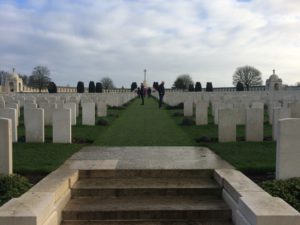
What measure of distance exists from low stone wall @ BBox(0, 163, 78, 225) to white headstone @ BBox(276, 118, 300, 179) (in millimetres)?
2956

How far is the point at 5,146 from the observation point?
5969 millimetres

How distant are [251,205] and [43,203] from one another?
7.31 ft

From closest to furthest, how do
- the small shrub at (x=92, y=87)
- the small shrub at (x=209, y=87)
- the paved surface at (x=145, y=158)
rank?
1. the paved surface at (x=145, y=158)
2. the small shrub at (x=92, y=87)
3. the small shrub at (x=209, y=87)

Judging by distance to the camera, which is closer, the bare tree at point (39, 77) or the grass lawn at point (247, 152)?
the grass lawn at point (247, 152)

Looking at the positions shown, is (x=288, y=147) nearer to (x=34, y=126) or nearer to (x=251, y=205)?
(x=251, y=205)

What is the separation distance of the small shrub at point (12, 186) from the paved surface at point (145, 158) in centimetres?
109

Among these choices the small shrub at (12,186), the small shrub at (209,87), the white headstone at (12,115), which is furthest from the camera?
the small shrub at (209,87)

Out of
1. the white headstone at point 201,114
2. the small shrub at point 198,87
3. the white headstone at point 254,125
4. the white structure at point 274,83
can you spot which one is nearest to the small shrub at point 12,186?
the white headstone at point 254,125

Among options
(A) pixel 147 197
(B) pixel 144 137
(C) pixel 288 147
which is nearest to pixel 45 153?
(B) pixel 144 137

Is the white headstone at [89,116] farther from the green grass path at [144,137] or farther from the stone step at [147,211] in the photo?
the stone step at [147,211]

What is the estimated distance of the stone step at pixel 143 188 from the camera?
19.3ft

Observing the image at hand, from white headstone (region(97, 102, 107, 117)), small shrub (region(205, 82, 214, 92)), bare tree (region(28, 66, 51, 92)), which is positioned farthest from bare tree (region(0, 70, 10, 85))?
white headstone (region(97, 102, 107, 117))

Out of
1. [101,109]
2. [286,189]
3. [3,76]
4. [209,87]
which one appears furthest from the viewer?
[3,76]

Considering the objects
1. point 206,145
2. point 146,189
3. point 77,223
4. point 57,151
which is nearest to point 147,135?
point 206,145
